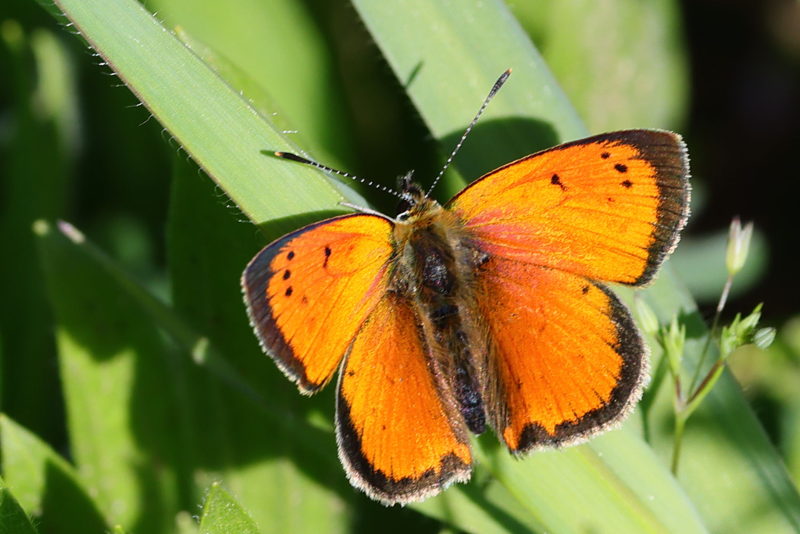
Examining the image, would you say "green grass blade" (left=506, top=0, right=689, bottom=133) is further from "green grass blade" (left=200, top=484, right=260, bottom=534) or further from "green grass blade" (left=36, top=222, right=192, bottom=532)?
"green grass blade" (left=200, top=484, right=260, bottom=534)

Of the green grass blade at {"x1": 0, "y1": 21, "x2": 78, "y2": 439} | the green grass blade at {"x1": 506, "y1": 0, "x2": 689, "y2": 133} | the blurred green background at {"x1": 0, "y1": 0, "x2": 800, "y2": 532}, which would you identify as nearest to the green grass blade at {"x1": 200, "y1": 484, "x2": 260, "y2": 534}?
the blurred green background at {"x1": 0, "y1": 0, "x2": 800, "y2": 532}

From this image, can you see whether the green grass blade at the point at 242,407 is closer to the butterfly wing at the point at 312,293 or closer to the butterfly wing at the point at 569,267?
the butterfly wing at the point at 312,293

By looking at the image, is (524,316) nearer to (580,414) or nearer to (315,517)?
(580,414)

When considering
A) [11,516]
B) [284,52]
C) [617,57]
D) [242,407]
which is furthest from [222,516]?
[617,57]

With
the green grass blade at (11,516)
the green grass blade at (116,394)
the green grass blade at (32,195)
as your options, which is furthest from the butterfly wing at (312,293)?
the green grass blade at (32,195)

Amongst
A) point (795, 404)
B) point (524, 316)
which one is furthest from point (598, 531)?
point (795, 404)

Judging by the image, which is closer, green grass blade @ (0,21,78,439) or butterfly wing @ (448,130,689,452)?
butterfly wing @ (448,130,689,452)

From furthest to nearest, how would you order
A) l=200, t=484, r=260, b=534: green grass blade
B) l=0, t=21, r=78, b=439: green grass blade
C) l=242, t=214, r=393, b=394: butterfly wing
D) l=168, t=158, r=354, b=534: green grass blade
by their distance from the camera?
l=0, t=21, r=78, b=439: green grass blade < l=168, t=158, r=354, b=534: green grass blade < l=242, t=214, r=393, b=394: butterfly wing < l=200, t=484, r=260, b=534: green grass blade
